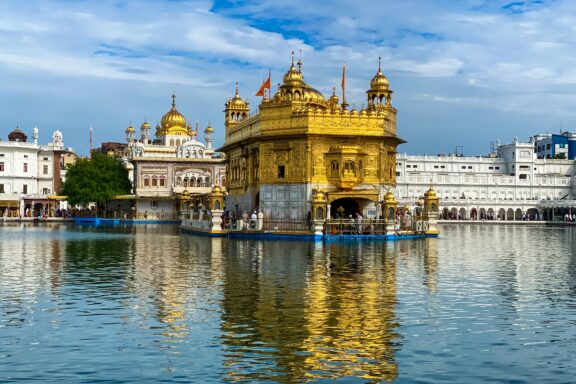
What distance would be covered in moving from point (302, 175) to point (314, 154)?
1.46m

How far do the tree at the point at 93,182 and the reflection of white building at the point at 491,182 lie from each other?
41.0 meters

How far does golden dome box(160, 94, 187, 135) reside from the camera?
88369 millimetres

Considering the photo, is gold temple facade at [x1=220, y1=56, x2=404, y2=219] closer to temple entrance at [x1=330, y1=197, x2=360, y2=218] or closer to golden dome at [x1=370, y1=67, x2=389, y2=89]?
temple entrance at [x1=330, y1=197, x2=360, y2=218]

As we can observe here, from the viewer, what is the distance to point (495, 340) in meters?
12.4

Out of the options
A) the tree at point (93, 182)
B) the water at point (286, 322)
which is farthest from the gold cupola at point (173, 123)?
the water at point (286, 322)

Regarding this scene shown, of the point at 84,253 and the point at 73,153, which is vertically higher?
the point at 73,153

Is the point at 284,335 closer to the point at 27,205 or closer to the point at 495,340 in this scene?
the point at 495,340

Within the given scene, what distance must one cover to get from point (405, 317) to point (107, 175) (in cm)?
6850

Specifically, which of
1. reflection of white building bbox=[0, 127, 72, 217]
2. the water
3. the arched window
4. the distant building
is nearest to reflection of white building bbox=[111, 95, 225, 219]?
reflection of white building bbox=[0, 127, 72, 217]

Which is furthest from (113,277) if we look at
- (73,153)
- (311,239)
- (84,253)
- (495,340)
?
(73,153)

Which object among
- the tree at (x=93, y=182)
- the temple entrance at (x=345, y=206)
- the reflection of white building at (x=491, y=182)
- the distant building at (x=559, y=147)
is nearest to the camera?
the temple entrance at (x=345, y=206)

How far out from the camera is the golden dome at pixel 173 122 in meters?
88.4

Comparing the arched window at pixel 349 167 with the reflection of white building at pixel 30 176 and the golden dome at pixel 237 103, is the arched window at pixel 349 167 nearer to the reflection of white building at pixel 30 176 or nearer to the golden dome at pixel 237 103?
the golden dome at pixel 237 103

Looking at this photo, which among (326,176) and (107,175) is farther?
(107,175)
